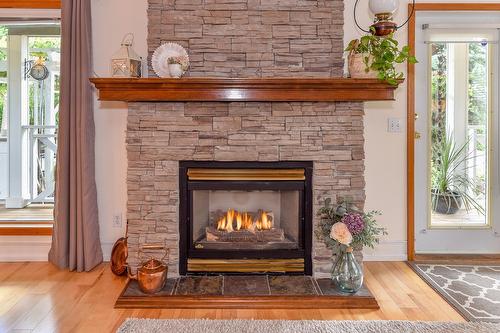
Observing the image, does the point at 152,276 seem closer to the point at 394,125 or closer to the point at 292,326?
the point at 292,326

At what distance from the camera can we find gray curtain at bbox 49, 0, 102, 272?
311cm

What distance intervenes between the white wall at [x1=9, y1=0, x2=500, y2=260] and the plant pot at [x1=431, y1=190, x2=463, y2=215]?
35cm

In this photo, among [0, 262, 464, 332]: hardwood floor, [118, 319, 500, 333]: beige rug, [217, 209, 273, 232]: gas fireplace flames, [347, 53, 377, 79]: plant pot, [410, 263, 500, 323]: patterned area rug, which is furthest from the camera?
[217, 209, 273, 232]: gas fireplace flames

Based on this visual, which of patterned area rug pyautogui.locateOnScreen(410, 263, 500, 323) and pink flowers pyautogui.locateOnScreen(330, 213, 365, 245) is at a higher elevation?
pink flowers pyautogui.locateOnScreen(330, 213, 365, 245)

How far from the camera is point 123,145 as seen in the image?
11.0ft

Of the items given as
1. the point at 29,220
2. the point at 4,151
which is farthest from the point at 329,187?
the point at 4,151

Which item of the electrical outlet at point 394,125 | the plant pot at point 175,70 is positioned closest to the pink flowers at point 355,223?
the electrical outlet at point 394,125

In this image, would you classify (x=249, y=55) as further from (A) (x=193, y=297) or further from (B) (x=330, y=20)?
(A) (x=193, y=297)

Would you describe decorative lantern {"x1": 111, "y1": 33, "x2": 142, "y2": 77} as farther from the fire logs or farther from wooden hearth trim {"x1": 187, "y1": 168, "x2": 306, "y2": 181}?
the fire logs

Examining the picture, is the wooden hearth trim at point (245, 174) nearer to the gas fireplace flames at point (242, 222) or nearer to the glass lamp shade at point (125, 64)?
the gas fireplace flames at point (242, 222)

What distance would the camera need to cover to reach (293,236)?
3000mm

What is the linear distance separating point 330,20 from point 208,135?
1184 millimetres

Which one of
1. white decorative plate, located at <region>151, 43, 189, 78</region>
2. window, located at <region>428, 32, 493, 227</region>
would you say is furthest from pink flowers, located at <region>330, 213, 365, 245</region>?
white decorative plate, located at <region>151, 43, 189, 78</region>

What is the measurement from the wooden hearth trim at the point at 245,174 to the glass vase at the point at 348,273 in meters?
0.59
